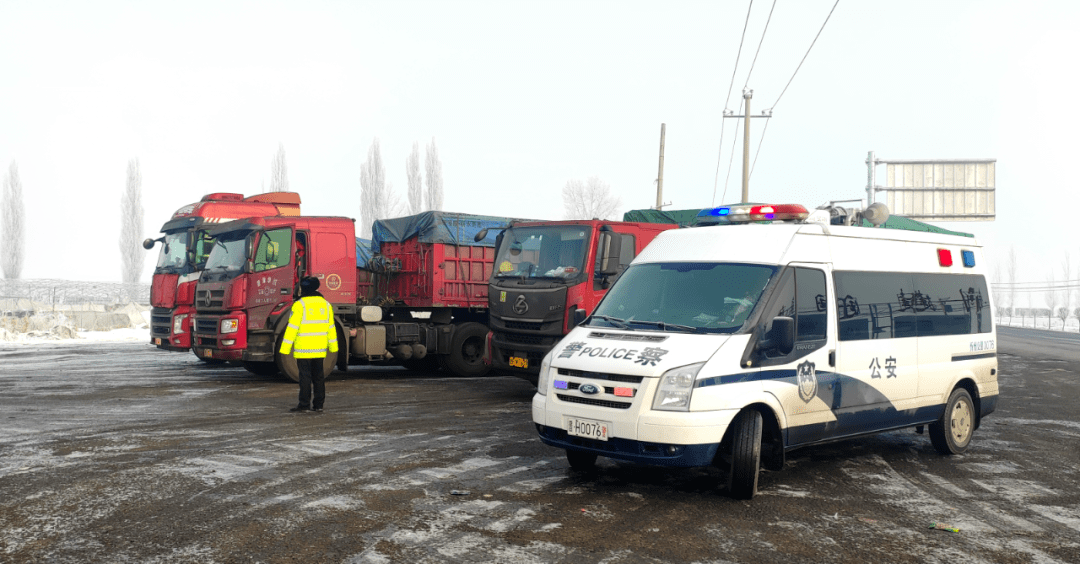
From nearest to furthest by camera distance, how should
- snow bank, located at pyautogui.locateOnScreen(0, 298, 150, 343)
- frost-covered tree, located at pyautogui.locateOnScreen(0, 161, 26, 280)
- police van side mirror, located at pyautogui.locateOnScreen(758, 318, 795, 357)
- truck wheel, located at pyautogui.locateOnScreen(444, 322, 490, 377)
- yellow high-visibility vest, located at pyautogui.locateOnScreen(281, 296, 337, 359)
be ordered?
police van side mirror, located at pyautogui.locateOnScreen(758, 318, 795, 357), yellow high-visibility vest, located at pyautogui.locateOnScreen(281, 296, 337, 359), truck wheel, located at pyautogui.locateOnScreen(444, 322, 490, 377), snow bank, located at pyautogui.locateOnScreen(0, 298, 150, 343), frost-covered tree, located at pyautogui.locateOnScreen(0, 161, 26, 280)

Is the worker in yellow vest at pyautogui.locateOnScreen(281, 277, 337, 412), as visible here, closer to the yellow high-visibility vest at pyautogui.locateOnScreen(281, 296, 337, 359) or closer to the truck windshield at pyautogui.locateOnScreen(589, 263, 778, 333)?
the yellow high-visibility vest at pyautogui.locateOnScreen(281, 296, 337, 359)

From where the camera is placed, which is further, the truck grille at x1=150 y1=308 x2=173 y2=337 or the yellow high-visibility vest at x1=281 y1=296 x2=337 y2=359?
the truck grille at x1=150 y1=308 x2=173 y2=337

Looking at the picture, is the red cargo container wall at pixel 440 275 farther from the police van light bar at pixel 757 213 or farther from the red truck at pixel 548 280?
the police van light bar at pixel 757 213

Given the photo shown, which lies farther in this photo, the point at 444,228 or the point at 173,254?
the point at 173,254

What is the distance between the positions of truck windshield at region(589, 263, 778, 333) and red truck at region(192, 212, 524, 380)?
829cm

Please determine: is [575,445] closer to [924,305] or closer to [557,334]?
[924,305]

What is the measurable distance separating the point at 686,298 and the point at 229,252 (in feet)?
34.3

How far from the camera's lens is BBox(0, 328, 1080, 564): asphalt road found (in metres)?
5.46

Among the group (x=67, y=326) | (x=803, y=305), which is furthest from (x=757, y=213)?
(x=67, y=326)

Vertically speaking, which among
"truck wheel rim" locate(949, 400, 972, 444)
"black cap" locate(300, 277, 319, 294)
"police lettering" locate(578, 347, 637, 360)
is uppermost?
"black cap" locate(300, 277, 319, 294)

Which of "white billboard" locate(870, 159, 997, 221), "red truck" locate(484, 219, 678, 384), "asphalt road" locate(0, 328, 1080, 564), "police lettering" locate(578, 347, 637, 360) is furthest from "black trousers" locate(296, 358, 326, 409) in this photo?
"white billboard" locate(870, 159, 997, 221)

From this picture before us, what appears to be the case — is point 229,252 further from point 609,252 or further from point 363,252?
point 609,252

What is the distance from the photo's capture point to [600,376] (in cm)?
674

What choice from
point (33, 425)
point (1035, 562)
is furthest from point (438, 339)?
point (1035, 562)
